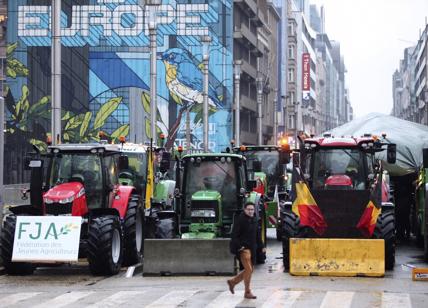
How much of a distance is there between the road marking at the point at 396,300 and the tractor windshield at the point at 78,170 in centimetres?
689

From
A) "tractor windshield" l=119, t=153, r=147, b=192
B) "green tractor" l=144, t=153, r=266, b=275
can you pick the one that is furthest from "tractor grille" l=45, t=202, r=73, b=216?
"tractor windshield" l=119, t=153, r=147, b=192

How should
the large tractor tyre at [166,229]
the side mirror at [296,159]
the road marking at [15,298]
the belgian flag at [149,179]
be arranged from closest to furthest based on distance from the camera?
the road marking at [15,298] → the large tractor tyre at [166,229] → the side mirror at [296,159] → the belgian flag at [149,179]

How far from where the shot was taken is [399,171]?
93.1 ft

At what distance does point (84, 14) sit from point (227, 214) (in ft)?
245

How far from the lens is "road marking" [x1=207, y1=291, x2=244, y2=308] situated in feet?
49.1

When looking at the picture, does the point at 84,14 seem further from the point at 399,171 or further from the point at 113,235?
the point at 113,235

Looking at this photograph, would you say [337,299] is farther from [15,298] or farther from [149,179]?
[149,179]

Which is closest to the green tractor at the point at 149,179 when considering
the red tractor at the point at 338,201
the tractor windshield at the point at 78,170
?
the tractor windshield at the point at 78,170

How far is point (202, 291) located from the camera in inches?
658

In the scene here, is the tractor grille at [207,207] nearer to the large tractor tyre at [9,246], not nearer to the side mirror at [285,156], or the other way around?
the side mirror at [285,156]

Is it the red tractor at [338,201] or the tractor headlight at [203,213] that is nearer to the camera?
the red tractor at [338,201]

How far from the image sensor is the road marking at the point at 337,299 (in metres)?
14.9


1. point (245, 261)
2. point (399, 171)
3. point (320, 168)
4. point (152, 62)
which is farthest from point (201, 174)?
point (152, 62)

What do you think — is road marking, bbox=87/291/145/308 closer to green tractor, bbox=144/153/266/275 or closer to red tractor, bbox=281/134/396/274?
green tractor, bbox=144/153/266/275
